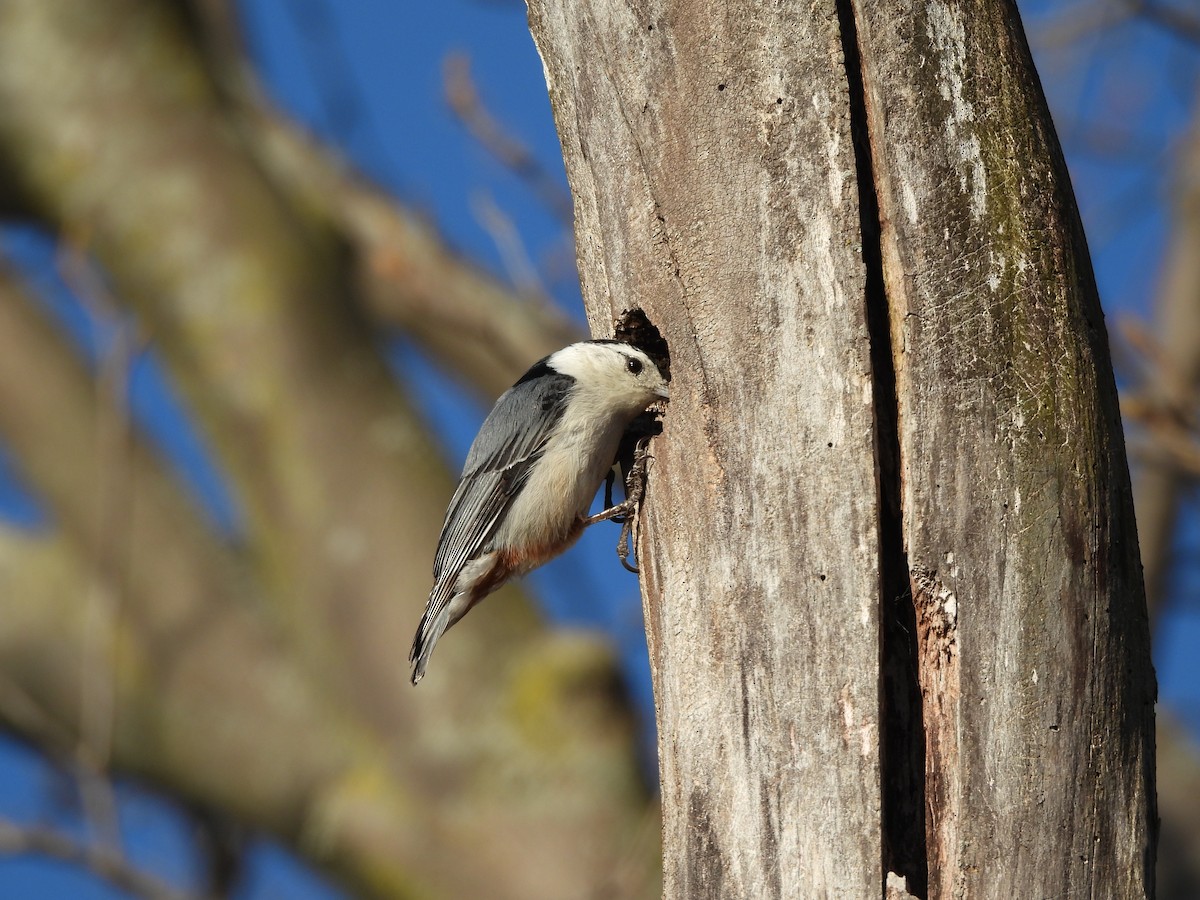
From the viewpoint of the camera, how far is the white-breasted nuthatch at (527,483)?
278 cm

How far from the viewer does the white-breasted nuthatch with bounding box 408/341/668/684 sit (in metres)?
2.78

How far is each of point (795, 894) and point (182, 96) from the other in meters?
4.07

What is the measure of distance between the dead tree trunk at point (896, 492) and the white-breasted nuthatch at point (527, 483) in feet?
2.63

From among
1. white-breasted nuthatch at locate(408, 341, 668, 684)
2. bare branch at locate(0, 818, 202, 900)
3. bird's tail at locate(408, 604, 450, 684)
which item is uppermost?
white-breasted nuthatch at locate(408, 341, 668, 684)

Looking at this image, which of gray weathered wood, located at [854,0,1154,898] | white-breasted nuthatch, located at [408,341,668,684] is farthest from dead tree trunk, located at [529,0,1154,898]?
white-breasted nuthatch, located at [408,341,668,684]

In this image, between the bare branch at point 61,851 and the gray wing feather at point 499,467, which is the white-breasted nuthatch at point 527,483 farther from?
the bare branch at point 61,851

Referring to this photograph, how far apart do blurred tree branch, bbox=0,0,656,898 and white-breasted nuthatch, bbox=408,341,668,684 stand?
1.50m

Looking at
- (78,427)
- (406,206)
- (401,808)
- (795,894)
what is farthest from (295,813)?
(795,894)

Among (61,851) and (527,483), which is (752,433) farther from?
(61,851)

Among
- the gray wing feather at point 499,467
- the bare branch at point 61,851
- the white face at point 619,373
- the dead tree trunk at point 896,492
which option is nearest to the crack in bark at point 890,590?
the dead tree trunk at point 896,492

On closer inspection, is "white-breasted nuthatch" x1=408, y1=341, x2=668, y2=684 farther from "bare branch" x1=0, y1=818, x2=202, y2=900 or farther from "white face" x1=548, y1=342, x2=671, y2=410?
"bare branch" x1=0, y1=818, x2=202, y2=900

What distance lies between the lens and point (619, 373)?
259cm

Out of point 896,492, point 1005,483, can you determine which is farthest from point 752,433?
point 1005,483

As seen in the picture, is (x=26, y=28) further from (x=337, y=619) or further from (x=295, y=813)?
(x=295, y=813)
